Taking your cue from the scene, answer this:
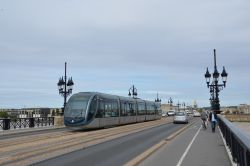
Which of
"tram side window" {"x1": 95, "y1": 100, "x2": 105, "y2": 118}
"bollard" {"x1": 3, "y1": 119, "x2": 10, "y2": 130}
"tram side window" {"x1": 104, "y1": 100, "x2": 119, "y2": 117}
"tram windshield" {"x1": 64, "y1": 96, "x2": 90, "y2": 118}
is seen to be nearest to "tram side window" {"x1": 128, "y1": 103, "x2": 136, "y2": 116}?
"tram side window" {"x1": 104, "y1": 100, "x2": 119, "y2": 117}

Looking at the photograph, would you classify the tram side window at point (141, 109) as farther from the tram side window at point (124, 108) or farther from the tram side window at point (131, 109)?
the tram side window at point (124, 108)

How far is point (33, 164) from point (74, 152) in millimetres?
4304

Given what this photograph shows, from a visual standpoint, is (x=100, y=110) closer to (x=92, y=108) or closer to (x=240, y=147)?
(x=92, y=108)

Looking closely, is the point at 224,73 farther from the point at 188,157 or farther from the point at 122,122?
the point at 188,157

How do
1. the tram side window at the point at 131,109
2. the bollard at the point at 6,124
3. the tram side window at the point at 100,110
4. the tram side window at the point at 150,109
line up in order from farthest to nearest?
the tram side window at the point at 150,109 < the tram side window at the point at 131,109 < the bollard at the point at 6,124 < the tram side window at the point at 100,110

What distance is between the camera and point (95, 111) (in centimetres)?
3747

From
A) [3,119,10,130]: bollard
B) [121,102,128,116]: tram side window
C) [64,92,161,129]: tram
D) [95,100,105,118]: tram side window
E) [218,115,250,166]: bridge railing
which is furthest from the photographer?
[121,102,128,116]: tram side window

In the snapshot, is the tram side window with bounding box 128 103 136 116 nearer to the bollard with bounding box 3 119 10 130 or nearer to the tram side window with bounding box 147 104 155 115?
the tram side window with bounding box 147 104 155 115

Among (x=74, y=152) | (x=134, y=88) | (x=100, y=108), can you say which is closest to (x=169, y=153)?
(x=74, y=152)

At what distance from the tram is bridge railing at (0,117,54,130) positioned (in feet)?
23.8

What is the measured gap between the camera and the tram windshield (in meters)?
36.3

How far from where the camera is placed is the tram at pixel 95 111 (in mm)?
36281

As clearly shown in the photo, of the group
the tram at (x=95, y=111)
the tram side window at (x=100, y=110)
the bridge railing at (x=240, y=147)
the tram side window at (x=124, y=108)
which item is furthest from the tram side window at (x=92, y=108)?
the bridge railing at (x=240, y=147)

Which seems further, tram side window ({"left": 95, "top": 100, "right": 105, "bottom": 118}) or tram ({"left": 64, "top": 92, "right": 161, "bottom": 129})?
tram side window ({"left": 95, "top": 100, "right": 105, "bottom": 118})
